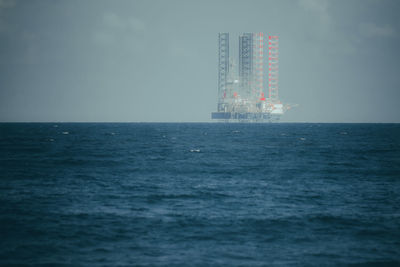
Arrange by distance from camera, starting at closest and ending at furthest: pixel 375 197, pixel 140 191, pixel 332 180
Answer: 1. pixel 375 197
2. pixel 140 191
3. pixel 332 180

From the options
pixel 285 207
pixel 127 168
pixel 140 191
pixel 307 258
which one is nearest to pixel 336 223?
pixel 285 207

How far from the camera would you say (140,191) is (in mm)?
28031

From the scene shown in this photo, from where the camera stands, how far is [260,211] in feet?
73.0

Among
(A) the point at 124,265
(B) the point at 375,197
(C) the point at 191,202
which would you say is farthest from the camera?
(B) the point at 375,197

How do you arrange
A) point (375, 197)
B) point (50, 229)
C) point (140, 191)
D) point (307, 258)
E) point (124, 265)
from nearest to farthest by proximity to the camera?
point (124, 265), point (307, 258), point (50, 229), point (375, 197), point (140, 191)

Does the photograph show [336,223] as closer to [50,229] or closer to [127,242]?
[127,242]

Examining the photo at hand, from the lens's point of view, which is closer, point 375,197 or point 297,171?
point 375,197

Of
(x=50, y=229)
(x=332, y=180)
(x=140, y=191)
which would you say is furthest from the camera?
(x=332, y=180)

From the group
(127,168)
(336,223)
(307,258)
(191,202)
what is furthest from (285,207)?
(127,168)

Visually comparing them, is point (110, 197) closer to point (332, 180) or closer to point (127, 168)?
point (127, 168)

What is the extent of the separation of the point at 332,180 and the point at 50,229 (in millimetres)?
23025

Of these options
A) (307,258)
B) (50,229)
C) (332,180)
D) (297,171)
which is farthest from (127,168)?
(307,258)

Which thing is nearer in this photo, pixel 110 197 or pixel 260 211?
pixel 260 211

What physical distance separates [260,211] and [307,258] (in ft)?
23.1
